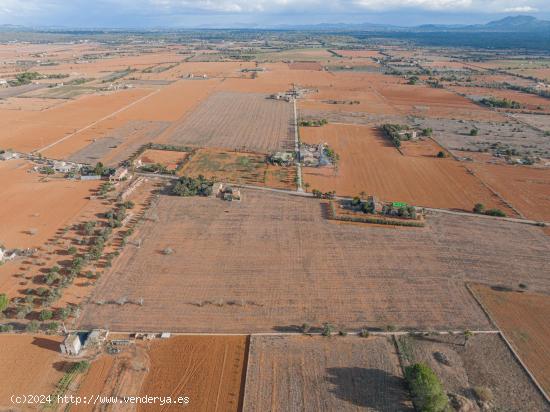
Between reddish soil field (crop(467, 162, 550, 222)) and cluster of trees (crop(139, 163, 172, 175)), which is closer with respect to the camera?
reddish soil field (crop(467, 162, 550, 222))

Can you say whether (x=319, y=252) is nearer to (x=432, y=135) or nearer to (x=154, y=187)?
(x=154, y=187)

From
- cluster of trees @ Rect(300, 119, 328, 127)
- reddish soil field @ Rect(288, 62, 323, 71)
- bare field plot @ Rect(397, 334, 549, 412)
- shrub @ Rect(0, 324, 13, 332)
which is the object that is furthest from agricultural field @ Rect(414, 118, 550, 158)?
reddish soil field @ Rect(288, 62, 323, 71)

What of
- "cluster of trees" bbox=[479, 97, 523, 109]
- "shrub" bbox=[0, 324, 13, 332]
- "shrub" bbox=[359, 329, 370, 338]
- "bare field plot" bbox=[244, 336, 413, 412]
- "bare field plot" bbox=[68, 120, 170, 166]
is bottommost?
"bare field plot" bbox=[244, 336, 413, 412]

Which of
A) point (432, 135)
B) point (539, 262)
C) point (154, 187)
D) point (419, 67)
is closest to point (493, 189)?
point (539, 262)

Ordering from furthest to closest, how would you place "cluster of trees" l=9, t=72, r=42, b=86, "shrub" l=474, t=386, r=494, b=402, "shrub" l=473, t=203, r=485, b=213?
"cluster of trees" l=9, t=72, r=42, b=86
"shrub" l=473, t=203, r=485, b=213
"shrub" l=474, t=386, r=494, b=402

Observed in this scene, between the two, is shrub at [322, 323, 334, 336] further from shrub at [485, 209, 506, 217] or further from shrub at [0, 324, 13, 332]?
shrub at [485, 209, 506, 217]

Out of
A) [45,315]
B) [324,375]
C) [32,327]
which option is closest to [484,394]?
[324,375]

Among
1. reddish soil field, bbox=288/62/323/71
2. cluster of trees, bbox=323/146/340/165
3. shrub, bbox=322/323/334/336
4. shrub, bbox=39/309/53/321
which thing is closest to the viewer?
shrub, bbox=322/323/334/336
